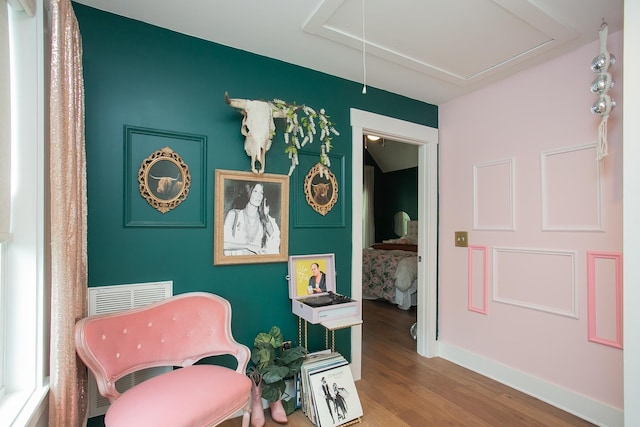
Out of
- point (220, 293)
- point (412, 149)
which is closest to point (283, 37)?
point (220, 293)

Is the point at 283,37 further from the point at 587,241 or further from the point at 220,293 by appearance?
the point at 587,241

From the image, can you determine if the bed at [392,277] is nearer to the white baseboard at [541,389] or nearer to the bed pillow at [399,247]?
the bed pillow at [399,247]

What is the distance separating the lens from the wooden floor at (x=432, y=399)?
204 centimetres

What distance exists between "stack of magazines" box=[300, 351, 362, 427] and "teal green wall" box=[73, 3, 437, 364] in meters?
0.32

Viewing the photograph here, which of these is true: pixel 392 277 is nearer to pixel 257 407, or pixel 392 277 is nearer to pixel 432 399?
pixel 432 399

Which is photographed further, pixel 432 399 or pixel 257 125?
pixel 432 399

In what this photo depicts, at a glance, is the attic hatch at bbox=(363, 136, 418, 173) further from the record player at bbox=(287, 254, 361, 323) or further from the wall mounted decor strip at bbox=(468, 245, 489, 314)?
the record player at bbox=(287, 254, 361, 323)

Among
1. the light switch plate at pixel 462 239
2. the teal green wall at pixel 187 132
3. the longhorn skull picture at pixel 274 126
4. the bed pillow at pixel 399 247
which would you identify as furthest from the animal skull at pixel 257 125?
the bed pillow at pixel 399 247

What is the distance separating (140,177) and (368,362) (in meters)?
2.43

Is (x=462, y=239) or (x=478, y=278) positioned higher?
(x=462, y=239)

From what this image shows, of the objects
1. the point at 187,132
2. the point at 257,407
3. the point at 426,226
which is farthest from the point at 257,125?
the point at 426,226

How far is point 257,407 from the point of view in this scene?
1.96m

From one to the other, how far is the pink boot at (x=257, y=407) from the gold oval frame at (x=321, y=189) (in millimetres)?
1282

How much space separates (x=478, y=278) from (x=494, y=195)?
0.74 meters
